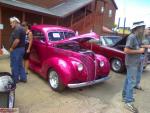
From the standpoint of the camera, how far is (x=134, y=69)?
588 centimetres

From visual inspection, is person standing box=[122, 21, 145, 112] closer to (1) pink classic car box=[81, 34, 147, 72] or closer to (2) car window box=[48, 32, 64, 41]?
(2) car window box=[48, 32, 64, 41]

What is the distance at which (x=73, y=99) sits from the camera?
21.5ft

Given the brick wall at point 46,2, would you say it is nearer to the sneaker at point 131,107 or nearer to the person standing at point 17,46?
the person standing at point 17,46

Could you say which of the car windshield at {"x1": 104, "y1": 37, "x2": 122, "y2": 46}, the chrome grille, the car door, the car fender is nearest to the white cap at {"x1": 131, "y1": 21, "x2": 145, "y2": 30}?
the chrome grille

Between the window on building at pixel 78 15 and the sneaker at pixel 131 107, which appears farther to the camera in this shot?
the window on building at pixel 78 15

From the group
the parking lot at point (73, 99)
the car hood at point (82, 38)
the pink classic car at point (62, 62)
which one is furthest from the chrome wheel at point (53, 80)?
the car hood at point (82, 38)

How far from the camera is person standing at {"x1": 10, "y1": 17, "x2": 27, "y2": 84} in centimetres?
678

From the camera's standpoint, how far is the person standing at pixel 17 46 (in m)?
6.78

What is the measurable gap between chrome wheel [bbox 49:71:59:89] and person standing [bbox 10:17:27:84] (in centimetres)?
88

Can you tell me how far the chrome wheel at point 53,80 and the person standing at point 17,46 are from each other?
879mm

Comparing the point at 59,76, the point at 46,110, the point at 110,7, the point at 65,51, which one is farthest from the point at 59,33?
the point at 110,7

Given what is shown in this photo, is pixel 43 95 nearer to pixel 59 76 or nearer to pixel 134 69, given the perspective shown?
pixel 59 76

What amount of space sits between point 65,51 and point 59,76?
796 mm

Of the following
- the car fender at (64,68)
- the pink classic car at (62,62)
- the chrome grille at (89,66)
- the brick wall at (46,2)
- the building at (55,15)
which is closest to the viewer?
the car fender at (64,68)
